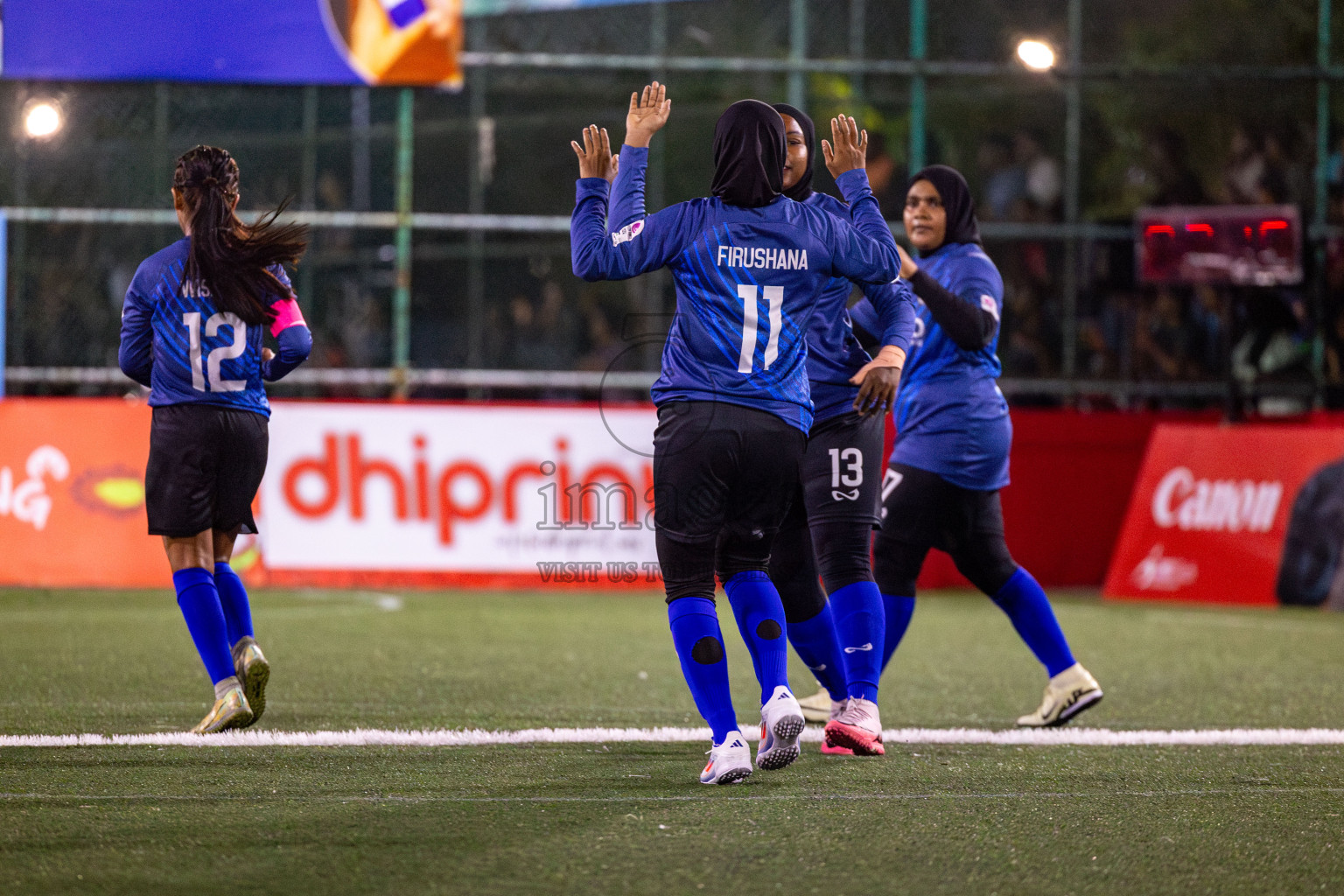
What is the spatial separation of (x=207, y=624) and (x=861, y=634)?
2.14m

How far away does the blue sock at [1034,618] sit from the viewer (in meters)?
6.00

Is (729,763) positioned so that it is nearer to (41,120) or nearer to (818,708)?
(818,708)

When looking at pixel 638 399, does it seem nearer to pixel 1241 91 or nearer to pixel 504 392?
pixel 504 392

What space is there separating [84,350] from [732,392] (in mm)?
10685

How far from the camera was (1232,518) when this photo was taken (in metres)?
11.5

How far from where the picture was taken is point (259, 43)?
1355 centimetres

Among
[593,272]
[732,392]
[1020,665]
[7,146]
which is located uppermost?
[7,146]

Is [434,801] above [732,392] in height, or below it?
below

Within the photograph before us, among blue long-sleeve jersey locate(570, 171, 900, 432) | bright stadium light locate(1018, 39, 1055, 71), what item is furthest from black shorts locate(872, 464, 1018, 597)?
bright stadium light locate(1018, 39, 1055, 71)

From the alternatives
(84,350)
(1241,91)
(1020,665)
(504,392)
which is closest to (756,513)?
(1020,665)

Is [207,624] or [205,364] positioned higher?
[205,364]

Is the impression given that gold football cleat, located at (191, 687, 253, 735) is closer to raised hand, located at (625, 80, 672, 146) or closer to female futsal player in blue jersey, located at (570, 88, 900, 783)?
female futsal player in blue jersey, located at (570, 88, 900, 783)

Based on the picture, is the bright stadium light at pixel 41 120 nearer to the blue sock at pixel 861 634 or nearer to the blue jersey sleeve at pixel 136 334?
the blue jersey sleeve at pixel 136 334

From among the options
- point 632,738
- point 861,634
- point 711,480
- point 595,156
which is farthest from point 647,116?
point 632,738
